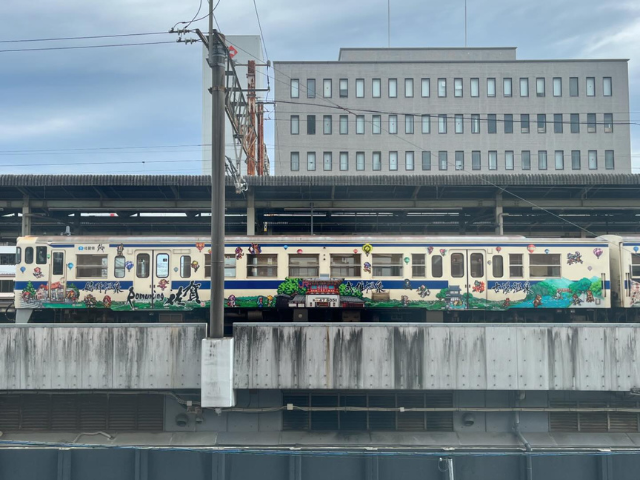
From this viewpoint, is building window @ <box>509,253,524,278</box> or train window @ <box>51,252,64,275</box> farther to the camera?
train window @ <box>51,252,64,275</box>

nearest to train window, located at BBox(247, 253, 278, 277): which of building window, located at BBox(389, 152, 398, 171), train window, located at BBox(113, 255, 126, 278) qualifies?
train window, located at BBox(113, 255, 126, 278)

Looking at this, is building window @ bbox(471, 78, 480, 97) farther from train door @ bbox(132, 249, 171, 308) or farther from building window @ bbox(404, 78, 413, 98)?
train door @ bbox(132, 249, 171, 308)

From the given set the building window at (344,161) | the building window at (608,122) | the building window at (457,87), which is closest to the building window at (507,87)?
the building window at (457,87)

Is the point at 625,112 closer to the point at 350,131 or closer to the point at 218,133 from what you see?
the point at 350,131

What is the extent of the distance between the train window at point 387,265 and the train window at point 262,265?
11.3 feet

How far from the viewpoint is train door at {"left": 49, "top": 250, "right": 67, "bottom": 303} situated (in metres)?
17.8

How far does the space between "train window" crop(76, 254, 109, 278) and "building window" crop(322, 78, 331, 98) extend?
3981 centimetres

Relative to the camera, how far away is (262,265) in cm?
1794

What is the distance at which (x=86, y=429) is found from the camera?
1261 cm

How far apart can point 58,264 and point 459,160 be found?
44.6 meters

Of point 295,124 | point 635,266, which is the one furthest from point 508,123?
point 635,266

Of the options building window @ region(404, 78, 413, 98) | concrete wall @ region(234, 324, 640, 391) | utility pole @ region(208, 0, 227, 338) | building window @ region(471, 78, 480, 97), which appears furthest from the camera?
building window @ region(404, 78, 413, 98)

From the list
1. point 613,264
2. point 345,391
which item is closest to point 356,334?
point 345,391

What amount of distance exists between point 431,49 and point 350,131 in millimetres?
14548
